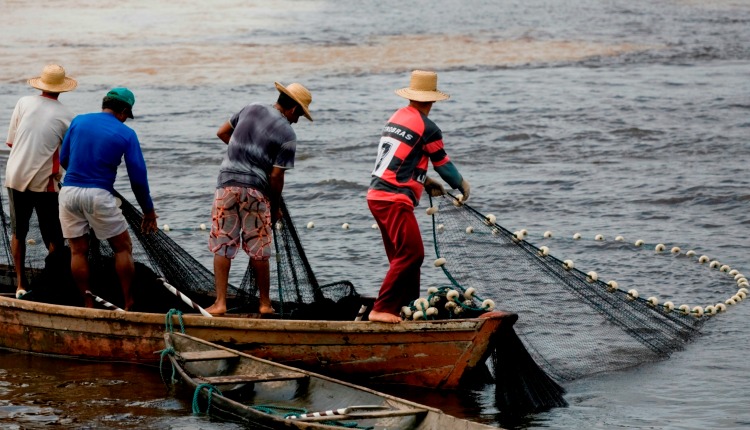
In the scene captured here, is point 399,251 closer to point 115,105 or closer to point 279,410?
point 279,410

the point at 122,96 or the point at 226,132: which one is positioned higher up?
the point at 122,96

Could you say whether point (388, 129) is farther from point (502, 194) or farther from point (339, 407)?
point (502, 194)

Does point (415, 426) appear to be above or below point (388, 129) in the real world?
below

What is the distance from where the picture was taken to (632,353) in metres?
8.86

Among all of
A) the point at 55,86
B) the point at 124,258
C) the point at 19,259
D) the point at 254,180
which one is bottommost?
the point at 19,259

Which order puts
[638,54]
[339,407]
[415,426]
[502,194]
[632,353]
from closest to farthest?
[415,426] < [339,407] < [632,353] < [502,194] < [638,54]

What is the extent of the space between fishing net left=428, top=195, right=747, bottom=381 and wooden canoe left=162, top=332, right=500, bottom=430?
1.25 metres

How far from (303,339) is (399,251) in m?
0.88

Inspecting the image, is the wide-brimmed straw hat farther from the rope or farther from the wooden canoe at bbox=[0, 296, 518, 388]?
the rope

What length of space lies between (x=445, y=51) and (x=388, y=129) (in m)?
21.4

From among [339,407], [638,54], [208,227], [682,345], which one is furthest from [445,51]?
[339,407]

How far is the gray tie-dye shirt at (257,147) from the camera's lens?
7836 mm

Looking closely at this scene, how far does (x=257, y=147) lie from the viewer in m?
7.87

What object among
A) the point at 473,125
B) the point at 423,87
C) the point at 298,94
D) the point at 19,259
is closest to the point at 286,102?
the point at 298,94
